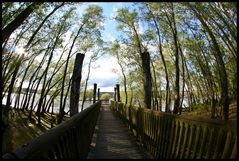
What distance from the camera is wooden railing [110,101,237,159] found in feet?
10.9

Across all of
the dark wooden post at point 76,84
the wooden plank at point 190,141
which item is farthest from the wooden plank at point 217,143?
the dark wooden post at point 76,84

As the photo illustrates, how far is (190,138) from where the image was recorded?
442 cm

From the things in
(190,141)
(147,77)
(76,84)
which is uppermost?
(147,77)

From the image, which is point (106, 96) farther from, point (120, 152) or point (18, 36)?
point (120, 152)

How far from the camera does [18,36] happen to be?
19.7 meters

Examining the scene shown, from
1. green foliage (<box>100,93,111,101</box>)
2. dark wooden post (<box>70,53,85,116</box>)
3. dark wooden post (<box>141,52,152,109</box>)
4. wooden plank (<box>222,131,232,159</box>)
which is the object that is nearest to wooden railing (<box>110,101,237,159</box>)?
wooden plank (<box>222,131,232,159</box>)

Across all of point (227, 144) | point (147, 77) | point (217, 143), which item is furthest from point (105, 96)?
point (227, 144)

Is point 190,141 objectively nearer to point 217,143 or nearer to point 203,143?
point 203,143

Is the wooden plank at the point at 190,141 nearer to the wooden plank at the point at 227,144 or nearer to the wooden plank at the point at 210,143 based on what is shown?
the wooden plank at the point at 210,143

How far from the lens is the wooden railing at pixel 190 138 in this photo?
3324 mm

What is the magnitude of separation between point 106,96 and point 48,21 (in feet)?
290

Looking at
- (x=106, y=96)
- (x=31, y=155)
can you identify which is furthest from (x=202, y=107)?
(x=106, y=96)

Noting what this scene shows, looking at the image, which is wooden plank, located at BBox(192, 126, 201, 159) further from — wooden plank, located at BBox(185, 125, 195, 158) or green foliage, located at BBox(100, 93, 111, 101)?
green foliage, located at BBox(100, 93, 111, 101)

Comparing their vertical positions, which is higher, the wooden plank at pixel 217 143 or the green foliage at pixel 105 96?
the green foliage at pixel 105 96
